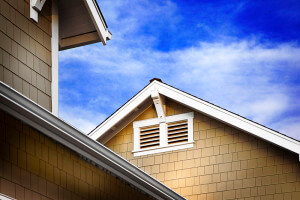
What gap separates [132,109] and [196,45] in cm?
12847

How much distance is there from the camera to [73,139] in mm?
10867

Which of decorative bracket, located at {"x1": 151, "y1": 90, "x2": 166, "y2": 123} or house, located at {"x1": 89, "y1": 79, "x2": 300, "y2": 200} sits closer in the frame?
house, located at {"x1": 89, "y1": 79, "x2": 300, "y2": 200}

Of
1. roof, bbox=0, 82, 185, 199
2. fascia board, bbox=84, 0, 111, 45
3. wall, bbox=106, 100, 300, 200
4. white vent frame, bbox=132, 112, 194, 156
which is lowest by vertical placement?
roof, bbox=0, 82, 185, 199

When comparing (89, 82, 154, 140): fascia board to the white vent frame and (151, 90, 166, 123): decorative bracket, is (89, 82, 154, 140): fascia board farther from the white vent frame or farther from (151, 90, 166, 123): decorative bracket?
the white vent frame

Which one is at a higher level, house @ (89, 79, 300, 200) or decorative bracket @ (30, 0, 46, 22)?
decorative bracket @ (30, 0, 46, 22)

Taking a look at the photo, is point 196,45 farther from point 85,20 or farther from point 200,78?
point 85,20

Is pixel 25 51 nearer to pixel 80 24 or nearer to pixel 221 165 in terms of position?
pixel 80 24

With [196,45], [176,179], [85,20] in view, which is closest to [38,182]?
[85,20]

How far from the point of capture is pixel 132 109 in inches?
733

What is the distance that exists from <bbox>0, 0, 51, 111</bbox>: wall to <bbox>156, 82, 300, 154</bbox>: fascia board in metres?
5.81

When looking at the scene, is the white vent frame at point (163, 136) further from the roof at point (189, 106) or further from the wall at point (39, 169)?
the wall at point (39, 169)

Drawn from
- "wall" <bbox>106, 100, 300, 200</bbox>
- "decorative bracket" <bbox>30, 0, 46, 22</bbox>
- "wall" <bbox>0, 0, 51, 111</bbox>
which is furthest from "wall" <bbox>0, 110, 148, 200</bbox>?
"wall" <bbox>106, 100, 300, 200</bbox>

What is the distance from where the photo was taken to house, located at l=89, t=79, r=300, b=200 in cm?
1712

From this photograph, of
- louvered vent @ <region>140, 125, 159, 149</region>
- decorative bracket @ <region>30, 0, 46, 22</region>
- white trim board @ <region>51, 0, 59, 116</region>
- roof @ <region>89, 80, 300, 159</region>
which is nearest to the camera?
decorative bracket @ <region>30, 0, 46, 22</region>
